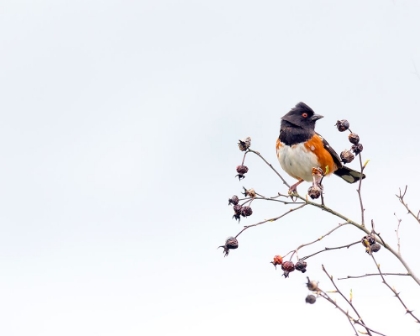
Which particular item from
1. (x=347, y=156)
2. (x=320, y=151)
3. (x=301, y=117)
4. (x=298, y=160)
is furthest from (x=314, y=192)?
(x=301, y=117)

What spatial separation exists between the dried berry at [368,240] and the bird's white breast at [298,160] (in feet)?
10.8

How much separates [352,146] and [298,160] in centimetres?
265

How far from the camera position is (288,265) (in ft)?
12.5

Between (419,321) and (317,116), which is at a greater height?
(317,116)

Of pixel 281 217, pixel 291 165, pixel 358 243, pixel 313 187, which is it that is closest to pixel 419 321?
pixel 358 243

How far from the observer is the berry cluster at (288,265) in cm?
373

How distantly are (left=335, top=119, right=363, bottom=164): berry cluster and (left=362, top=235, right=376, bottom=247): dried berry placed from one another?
28.2 inches

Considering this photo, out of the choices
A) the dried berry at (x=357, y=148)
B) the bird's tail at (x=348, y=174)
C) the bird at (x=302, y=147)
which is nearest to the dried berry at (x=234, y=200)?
the dried berry at (x=357, y=148)

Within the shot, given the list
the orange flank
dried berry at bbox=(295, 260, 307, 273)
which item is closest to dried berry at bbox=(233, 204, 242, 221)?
dried berry at bbox=(295, 260, 307, 273)

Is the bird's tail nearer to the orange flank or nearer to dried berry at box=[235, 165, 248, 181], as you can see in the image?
the orange flank

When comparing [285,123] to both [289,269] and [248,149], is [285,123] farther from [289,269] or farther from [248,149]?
[289,269]

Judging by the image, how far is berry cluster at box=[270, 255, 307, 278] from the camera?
3.73 meters

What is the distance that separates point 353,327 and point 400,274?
302mm

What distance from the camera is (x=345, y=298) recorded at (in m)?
3.10
